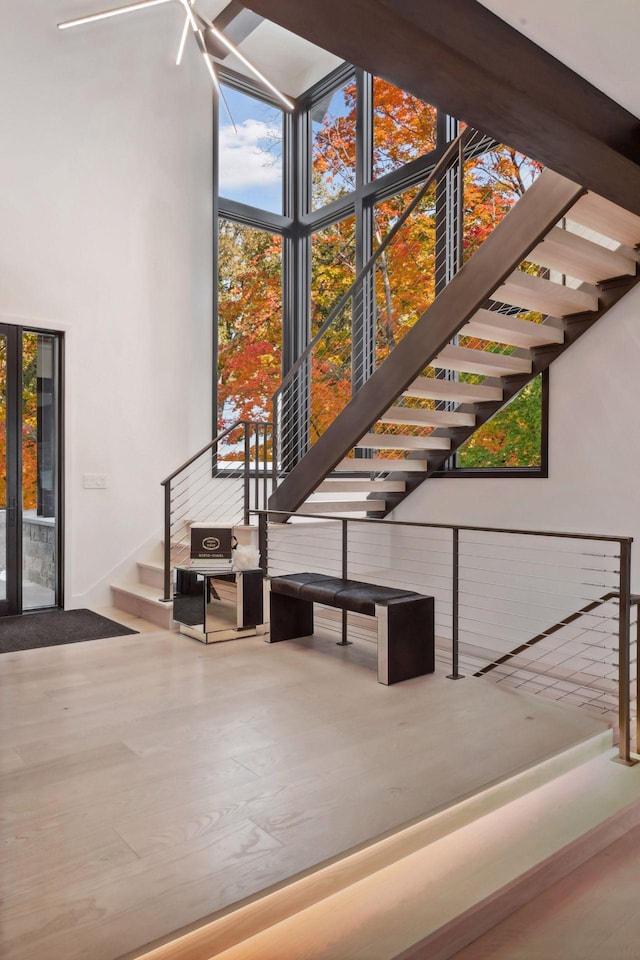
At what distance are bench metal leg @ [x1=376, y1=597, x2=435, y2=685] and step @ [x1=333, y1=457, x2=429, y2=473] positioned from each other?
1.56 metres

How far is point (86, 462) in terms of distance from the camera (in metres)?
5.95

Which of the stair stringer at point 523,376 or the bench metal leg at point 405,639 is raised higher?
the stair stringer at point 523,376

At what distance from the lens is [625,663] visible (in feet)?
9.62

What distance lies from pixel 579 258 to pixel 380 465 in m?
2.12

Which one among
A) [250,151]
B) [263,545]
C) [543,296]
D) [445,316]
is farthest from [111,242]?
[543,296]

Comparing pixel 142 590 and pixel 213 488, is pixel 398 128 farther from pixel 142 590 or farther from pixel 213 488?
pixel 142 590

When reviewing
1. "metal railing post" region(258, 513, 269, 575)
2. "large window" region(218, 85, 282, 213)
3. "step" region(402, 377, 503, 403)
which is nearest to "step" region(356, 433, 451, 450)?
"step" region(402, 377, 503, 403)

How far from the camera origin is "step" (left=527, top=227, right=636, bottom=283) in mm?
3752

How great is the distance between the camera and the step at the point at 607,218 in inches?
141

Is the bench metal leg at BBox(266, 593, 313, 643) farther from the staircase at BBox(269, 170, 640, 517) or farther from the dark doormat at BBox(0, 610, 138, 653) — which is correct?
the dark doormat at BBox(0, 610, 138, 653)

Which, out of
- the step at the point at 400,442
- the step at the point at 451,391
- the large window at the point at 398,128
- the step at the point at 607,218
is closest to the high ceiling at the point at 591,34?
the step at the point at 607,218

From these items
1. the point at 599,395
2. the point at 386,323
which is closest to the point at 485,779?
the point at 599,395

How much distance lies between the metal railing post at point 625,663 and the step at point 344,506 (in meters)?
2.99

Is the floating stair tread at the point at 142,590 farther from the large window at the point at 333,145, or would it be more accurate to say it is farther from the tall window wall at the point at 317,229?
the large window at the point at 333,145
